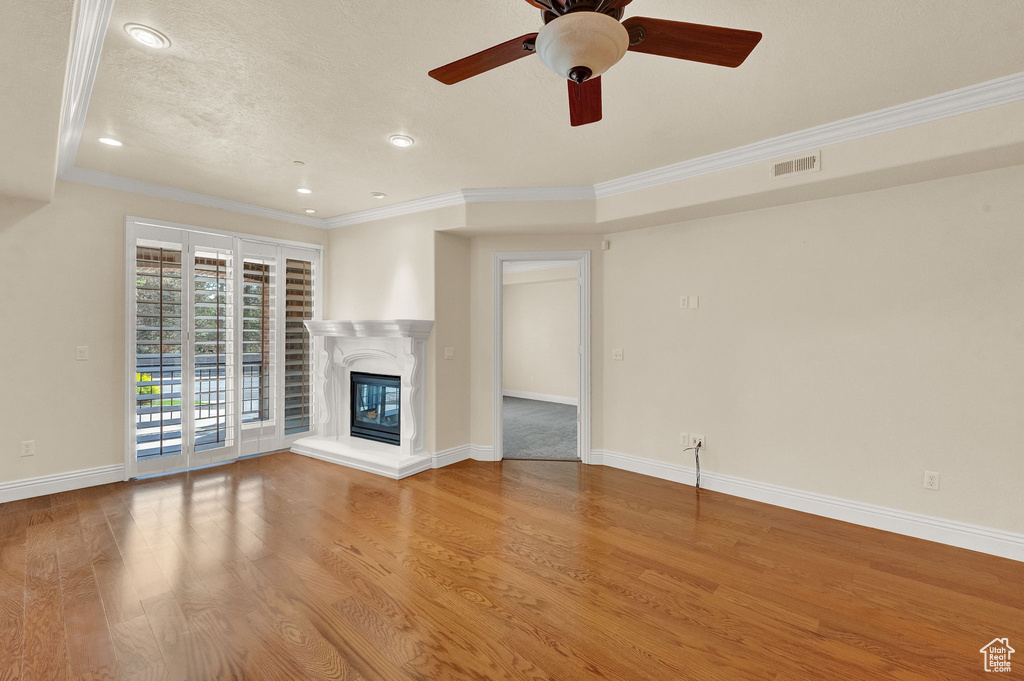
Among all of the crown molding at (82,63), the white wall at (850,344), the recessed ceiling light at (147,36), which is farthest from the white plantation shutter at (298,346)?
the white wall at (850,344)

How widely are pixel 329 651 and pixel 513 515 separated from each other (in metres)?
1.62

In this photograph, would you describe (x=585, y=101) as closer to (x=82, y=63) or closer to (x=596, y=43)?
(x=596, y=43)

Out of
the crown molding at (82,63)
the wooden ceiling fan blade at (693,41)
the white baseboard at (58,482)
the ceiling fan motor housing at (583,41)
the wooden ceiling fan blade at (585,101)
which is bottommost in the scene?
the white baseboard at (58,482)

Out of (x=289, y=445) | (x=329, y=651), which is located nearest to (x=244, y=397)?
(x=289, y=445)

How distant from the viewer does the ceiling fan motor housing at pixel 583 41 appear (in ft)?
4.42

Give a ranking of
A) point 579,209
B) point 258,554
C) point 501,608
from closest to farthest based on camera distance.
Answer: point 501,608, point 258,554, point 579,209

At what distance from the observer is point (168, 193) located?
4.25 metres

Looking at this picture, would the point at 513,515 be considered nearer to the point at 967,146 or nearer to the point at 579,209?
the point at 579,209

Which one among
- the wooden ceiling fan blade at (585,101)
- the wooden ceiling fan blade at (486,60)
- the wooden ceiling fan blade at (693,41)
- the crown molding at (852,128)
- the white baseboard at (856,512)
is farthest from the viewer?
the white baseboard at (856,512)

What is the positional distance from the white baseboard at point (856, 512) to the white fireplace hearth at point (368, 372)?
84.0 inches

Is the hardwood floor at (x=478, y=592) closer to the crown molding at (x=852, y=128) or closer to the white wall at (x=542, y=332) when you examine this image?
the crown molding at (x=852, y=128)

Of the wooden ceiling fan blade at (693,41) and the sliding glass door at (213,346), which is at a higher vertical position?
the wooden ceiling fan blade at (693,41)

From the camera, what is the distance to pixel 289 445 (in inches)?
204

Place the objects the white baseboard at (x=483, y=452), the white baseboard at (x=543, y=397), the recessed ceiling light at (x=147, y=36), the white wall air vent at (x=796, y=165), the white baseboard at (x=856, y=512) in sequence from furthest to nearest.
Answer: the white baseboard at (x=543, y=397), the white baseboard at (x=483, y=452), the white wall air vent at (x=796, y=165), the white baseboard at (x=856, y=512), the recessed ceiling light at (x=147, y=36)
